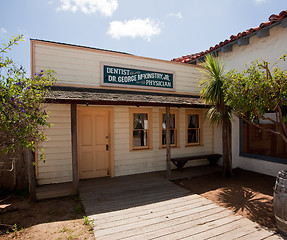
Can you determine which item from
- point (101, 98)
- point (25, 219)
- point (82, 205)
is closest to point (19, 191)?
point (25, 219)

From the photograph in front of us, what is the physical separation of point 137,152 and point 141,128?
950 millimetres

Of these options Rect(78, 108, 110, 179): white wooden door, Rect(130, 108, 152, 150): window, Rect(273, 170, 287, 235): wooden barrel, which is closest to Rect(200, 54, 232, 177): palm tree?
Rect(130, 108, 152, 150): window

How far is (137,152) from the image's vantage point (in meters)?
7.05

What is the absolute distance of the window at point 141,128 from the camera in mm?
7094

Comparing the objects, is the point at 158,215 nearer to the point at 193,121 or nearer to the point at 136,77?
the point at 136,77

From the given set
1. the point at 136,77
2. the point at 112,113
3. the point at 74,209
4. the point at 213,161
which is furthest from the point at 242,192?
the point at 136,77

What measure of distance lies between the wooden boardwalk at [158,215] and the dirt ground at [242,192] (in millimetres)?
280

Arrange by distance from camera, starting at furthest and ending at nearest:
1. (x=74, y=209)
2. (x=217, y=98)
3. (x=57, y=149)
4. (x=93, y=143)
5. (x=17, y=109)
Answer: (x=93, y=143) → (x=217, y=98) → (x=57, y=149) → (x=74, y=209) → (x=17, y=109)

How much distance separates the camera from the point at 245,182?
19.8 feet

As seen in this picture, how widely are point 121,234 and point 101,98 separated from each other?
10.9ft

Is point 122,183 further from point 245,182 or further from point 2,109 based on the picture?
point 2,109

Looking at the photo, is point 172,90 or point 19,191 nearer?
point 19,191

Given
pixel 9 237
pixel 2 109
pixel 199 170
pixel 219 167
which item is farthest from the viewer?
pixel 219 167

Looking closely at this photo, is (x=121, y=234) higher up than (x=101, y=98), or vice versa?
(x=101, y=98)
